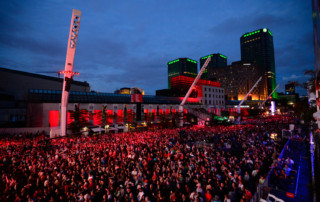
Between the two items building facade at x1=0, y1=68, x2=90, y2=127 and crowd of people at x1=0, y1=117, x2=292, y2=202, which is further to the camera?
building facade at x1=0, y1=68, x2=90, y2=127

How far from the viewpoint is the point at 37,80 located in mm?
48719

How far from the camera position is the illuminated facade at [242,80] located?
148m

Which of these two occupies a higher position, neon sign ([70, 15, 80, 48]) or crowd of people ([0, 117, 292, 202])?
neon sign ([70, 15, 80, 48])

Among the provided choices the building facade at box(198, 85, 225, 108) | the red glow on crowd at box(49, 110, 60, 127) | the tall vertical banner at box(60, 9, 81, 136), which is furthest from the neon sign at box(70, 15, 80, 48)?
the building facade at box(198, 85, 225, 108)

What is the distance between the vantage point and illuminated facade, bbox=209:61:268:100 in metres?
148

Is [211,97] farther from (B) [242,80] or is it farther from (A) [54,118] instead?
(B) [242,80]

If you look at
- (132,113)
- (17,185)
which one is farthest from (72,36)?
(132,113)

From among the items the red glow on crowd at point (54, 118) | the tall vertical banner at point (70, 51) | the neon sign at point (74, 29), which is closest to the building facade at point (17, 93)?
the red glow on crowd at point (54, 118)

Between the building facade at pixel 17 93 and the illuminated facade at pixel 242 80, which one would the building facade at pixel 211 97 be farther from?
the illuminated facade at pixel 242 80

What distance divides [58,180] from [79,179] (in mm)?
1246

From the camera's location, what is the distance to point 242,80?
152 metres

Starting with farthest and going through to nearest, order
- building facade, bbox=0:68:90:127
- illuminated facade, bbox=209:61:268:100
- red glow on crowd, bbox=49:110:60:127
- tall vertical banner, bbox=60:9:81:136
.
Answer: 1. illuminated facade, bbox=209:61:268:100
2. building facade, bbox=0:68:90:127
3. red glow on crowd, bbox=49:110:60:127
4. tall vertical banner, bbox=60:9:81:136

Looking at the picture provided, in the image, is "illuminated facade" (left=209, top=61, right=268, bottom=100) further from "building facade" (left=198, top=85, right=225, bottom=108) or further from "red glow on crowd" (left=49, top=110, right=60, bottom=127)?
"red glow on crowd" (left=49, top=110, right=60, bottom=127)

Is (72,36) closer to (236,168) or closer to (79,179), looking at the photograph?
(79,179)
